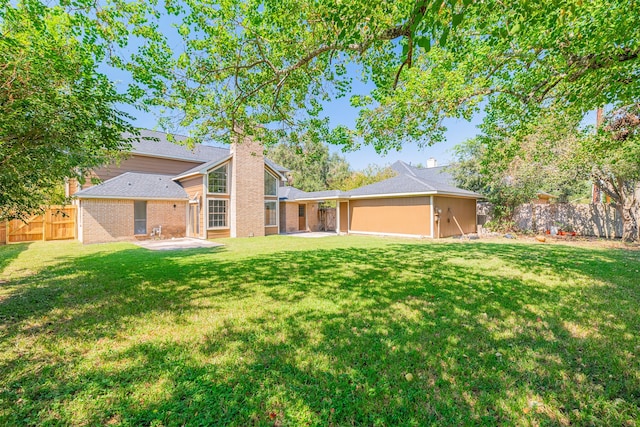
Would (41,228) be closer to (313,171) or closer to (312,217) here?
(312,217)

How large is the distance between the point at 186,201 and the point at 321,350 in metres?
16.5

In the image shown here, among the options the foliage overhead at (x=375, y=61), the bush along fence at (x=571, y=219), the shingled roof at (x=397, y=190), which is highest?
the foliage overhead at (x=375, y=61)

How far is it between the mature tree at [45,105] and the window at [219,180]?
35.7 feet

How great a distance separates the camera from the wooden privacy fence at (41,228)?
13.6 metres

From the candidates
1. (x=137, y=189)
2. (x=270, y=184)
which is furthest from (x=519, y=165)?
(x=137, y=189)

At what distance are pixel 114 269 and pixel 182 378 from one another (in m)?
6.54

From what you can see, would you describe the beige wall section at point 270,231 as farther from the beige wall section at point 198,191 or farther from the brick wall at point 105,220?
the brick wall at point 105,220

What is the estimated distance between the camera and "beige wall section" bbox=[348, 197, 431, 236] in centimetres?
1606

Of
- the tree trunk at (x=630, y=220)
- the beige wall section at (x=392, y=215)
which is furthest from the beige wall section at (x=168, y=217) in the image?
the tree trunk at (x=630, y=220)

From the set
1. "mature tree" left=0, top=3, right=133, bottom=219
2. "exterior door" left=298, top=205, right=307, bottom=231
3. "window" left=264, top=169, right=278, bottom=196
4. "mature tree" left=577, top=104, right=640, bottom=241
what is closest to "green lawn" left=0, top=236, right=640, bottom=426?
"mature tree" left=0, top=3, right=133, bottom=219

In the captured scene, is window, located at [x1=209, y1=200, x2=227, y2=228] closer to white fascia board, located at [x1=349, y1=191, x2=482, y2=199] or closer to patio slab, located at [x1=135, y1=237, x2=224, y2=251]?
patio slab, located at [x1=135, y1=237, x2=224, y2=251]

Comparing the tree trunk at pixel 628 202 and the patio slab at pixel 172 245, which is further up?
the tree trunk at pixel 628 202

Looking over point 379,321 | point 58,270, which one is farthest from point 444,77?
point 58,270

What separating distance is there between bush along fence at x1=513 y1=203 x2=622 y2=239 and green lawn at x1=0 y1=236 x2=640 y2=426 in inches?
492
